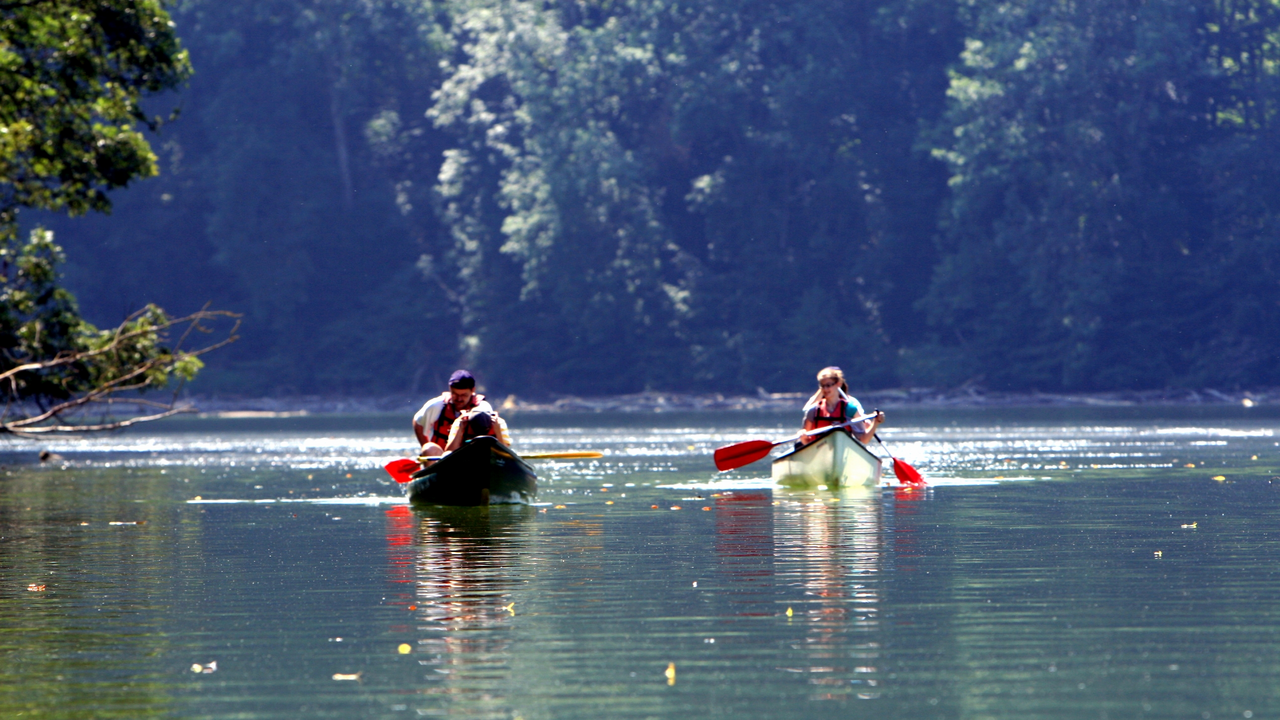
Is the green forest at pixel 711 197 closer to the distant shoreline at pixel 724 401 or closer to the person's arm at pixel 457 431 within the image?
the distant shoreline at pixel 724 401

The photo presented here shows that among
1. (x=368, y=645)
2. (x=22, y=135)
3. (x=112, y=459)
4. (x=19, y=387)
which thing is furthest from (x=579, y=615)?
(x=112, y=459)

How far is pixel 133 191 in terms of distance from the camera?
88250mm

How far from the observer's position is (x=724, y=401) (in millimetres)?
79125

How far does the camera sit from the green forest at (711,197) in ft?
244

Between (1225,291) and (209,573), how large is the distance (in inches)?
2619

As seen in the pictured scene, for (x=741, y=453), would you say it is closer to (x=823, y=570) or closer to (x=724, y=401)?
(x=823, y=570)

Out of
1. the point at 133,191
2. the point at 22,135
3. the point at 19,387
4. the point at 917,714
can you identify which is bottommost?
the point at 917,714

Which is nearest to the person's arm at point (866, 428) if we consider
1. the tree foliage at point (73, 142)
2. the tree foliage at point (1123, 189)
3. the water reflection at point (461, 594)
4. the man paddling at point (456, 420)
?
the man paddling at point (456, 420)

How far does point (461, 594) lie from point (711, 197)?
68562mm

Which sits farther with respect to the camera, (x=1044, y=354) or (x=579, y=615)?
(x=1044, y=354)

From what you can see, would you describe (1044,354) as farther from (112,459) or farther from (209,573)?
(209,573)

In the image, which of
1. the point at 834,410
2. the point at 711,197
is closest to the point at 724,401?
the point at 711,197

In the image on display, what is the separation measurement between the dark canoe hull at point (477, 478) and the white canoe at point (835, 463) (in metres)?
4.06

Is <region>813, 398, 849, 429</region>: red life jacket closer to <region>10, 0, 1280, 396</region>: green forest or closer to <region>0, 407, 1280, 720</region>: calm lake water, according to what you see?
<region>0, 407, 1280, 720</region>: calm lake water
